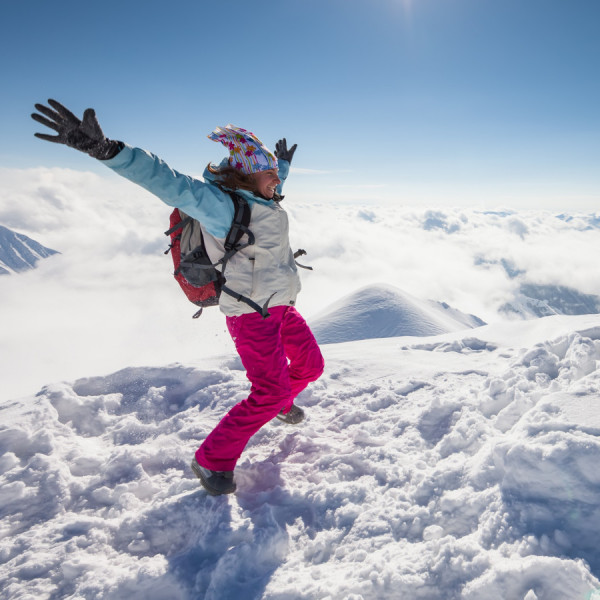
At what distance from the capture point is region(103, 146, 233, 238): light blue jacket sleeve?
200 centimetres

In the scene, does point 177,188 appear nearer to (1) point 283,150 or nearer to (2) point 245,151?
(2) point 245,151

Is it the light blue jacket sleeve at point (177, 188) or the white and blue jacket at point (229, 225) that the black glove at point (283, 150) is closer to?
the white and blue jacket at point (229, 225)

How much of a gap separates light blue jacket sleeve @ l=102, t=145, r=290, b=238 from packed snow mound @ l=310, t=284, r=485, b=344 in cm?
1495

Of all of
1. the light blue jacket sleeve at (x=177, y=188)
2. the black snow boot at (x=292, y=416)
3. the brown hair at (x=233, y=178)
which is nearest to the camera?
the light blue jacket sleeve at (x=177, y=188)

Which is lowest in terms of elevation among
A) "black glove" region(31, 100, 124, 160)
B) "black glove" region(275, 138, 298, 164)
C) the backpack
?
the backpack

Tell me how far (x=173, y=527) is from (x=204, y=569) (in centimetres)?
42

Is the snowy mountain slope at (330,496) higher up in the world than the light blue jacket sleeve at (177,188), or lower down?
lower down

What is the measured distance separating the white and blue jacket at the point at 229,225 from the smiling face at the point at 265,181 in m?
0.08

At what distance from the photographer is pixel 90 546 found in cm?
219

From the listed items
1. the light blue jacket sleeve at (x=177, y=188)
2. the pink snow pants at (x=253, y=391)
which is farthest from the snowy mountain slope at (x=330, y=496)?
the light blue jacket sleeve at (x=177, y=188)

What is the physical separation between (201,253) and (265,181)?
2.28 ft

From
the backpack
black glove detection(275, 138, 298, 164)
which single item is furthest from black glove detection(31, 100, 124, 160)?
black glove detection(275, 138, 298, 164)

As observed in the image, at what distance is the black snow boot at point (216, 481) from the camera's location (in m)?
2.49

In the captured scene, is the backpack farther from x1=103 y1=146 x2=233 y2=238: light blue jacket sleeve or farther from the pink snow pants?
the pink snow pants
